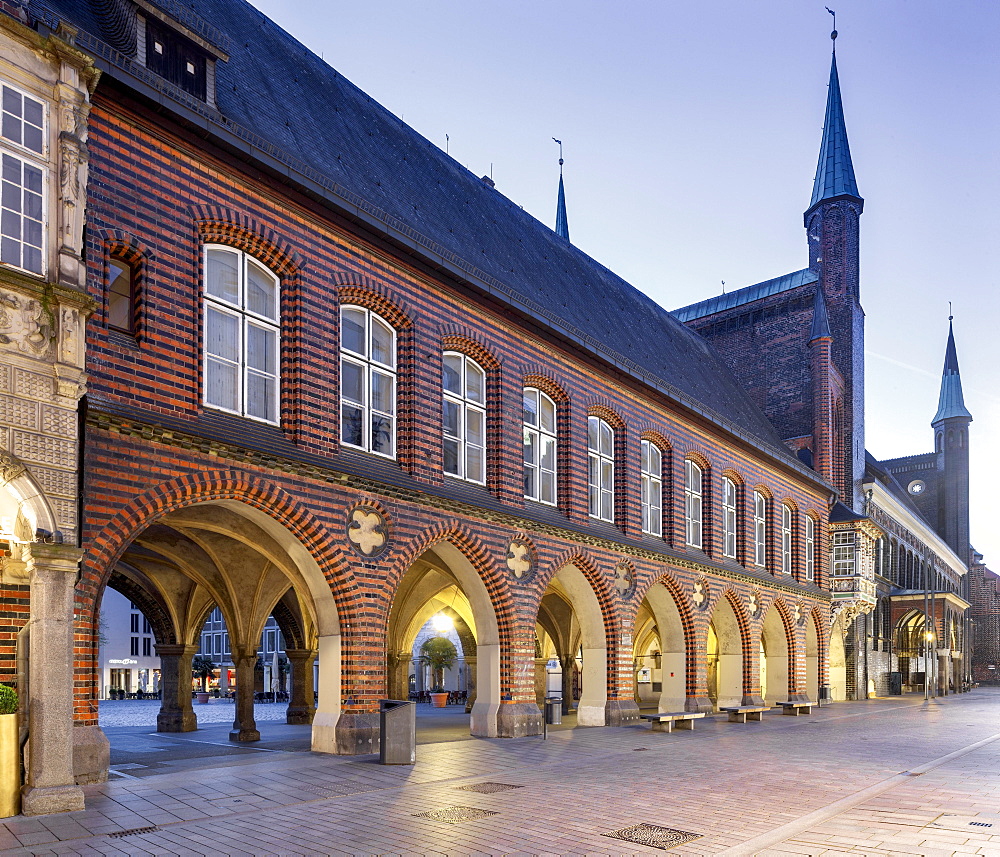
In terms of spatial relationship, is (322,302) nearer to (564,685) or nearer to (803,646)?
(564,685)

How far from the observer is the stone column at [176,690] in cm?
2158

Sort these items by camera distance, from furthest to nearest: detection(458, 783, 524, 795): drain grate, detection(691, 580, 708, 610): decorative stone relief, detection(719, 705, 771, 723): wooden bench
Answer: detection(691, 580, 708, 610): decorative stone relief < detection(719, 705, 771, 723): wooden bench < detection(458, 783, 524, 795): drain grate

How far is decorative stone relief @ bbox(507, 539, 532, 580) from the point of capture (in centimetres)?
1869

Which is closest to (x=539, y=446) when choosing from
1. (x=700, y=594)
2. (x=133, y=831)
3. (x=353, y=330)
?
(x=353, y=330)

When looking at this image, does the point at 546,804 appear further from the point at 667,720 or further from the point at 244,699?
the point at 244,699

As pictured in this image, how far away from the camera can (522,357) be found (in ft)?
65.3

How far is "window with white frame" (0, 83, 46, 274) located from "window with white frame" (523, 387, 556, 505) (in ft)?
37.5

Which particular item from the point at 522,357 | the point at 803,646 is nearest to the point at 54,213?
the point at 522,357

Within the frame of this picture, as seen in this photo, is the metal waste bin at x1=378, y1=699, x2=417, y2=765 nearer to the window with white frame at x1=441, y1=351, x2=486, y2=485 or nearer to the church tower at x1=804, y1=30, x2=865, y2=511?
the window with white frame at x1=441, y1=351, x2=486, y2=485

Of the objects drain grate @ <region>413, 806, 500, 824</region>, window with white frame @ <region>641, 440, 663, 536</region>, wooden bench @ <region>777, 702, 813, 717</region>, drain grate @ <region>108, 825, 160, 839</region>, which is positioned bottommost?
wooden bench @ <region>777, 702, 813, 717</region>

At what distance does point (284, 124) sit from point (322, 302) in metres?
3.56

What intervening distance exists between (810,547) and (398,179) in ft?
76.5

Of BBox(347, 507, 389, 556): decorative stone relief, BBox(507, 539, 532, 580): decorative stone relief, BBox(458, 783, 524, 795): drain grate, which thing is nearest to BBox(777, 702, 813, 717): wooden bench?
BBox(507, 539, 532, 580): decorative stone relief

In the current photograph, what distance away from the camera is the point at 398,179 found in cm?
1970
